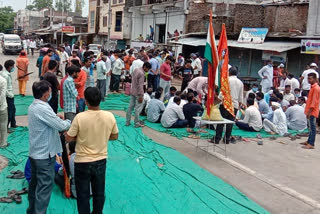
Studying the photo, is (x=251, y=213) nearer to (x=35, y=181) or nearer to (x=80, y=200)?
(x=80, y=200)

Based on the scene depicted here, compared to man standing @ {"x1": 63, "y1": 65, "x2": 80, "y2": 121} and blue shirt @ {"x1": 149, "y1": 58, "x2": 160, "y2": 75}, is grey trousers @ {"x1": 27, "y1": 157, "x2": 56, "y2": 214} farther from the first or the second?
blue shirt @ {"x1": 149, "y1": 58, "x2": 160, "y2": 75}

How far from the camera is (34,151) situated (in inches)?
165

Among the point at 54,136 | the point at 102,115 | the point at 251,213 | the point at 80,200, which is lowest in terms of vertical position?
the point at 251,213

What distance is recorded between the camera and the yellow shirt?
4.05 m

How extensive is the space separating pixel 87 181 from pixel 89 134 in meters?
0.55

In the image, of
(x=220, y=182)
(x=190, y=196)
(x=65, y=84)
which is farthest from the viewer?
(x=65, y=84)

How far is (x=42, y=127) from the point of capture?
417 centimetres

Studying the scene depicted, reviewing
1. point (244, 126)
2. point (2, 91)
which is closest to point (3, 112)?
point (2, 91)

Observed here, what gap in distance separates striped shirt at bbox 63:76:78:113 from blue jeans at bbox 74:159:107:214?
322 centimetres

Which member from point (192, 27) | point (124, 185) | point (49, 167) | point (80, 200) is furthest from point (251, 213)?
point (192, 27)

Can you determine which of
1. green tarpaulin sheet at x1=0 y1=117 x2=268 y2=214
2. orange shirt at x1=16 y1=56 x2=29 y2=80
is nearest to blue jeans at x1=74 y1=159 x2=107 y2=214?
green tarpaulin sheet at x1=0 y1=117 x2=268 y2=214

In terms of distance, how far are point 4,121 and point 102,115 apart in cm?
412

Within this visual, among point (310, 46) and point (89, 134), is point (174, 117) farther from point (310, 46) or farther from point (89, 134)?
point (310, 46)

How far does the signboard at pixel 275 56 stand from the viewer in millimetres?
17245
